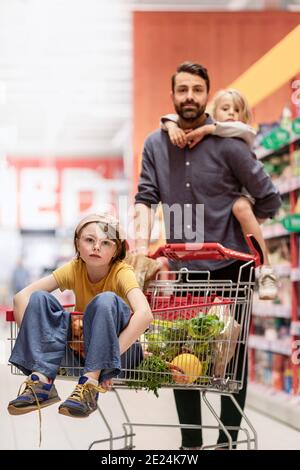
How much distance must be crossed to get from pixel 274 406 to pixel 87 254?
3.14m

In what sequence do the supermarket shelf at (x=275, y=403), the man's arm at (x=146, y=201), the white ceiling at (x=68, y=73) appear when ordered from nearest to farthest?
the man's arm at (x=146, y=201) < the supermarket shelf at (x=275, y=403) < the white ceiling at (x=68, y=73)

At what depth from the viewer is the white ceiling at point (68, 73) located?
422 inches

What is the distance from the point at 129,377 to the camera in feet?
10.0

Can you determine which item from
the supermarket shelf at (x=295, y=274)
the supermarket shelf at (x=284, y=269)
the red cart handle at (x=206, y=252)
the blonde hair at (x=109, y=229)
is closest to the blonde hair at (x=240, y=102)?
the red cart handle at (x=206, y=252)

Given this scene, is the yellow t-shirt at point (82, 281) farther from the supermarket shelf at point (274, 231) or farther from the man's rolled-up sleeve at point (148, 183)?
the supermarket shelf at point (274, 231)

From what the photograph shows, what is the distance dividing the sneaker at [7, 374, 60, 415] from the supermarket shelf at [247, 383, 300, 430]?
2.70 meters

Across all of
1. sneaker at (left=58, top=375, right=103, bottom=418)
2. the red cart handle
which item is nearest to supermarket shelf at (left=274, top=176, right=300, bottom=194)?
the red cart handle

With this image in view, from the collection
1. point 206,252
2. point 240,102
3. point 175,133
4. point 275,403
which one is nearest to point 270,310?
point 275,403

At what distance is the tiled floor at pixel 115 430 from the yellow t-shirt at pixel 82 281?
90 centimetres

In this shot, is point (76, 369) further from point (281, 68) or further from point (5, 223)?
point (5, 223)

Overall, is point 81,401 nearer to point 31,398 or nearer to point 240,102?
point 31,398

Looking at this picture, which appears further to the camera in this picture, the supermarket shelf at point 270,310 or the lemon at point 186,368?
the supermarket shelf at point 270,310

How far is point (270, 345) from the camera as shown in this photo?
6.48 m
